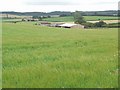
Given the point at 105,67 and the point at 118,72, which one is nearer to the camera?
the point at 118,72

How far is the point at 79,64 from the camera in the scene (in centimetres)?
1267

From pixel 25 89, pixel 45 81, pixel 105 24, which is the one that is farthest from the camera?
pixel 105 24

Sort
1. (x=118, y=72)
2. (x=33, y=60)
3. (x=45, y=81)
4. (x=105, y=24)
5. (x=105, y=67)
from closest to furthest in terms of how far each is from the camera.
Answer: (x=45, y=81), (x=118, y=72), (x=105, y=67), (x=33, y=60), (x=105, y=24)

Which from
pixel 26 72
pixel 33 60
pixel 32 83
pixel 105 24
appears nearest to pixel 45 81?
pixel 32 83

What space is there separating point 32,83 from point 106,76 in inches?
101

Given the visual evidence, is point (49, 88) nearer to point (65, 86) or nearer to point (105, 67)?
point (65, 86)

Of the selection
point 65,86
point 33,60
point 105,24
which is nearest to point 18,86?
point 65,86

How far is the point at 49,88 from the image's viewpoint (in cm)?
872

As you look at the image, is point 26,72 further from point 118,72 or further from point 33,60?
point 33,60

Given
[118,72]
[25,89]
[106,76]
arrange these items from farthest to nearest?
[118,72], [106,76], [25,89]

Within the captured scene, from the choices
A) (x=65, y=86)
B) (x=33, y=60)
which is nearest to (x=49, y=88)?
(x=65, y=86)

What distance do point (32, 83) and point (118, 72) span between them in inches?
133

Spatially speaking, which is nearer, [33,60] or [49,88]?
[49,88]

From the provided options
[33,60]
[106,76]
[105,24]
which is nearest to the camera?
[106,76]
